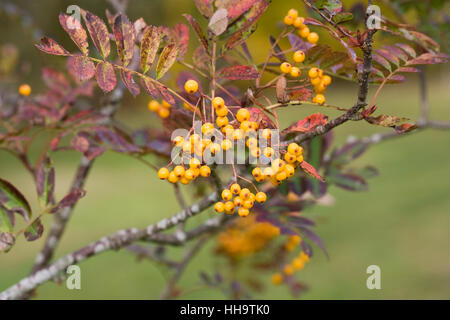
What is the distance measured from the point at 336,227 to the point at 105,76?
313 cm

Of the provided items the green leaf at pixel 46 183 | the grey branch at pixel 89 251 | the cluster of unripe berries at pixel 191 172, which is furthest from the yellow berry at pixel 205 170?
the green leaf at pixel 46 183

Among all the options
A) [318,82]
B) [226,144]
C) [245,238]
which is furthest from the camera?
[245,238]

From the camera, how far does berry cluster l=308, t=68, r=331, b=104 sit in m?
0.68

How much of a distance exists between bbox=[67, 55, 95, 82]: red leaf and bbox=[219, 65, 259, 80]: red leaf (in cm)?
21

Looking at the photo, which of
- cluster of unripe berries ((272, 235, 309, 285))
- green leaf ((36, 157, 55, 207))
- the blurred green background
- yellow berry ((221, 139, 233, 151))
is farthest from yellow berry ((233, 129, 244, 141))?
cluster of unripe berries ((272, 235, 309, 285))

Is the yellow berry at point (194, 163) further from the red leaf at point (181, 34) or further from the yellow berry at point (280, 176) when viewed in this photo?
the red leaf at point (181, 34)

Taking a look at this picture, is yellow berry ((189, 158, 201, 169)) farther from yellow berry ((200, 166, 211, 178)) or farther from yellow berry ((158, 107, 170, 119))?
yellow berry ((158, 107, 170, 119))

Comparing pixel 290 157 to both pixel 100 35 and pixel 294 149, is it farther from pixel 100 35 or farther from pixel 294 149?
pixel 100 35

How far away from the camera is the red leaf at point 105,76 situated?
62cm

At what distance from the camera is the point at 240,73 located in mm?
718

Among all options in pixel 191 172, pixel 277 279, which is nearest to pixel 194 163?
pixel 191 172

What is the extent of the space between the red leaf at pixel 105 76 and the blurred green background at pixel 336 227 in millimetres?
587
